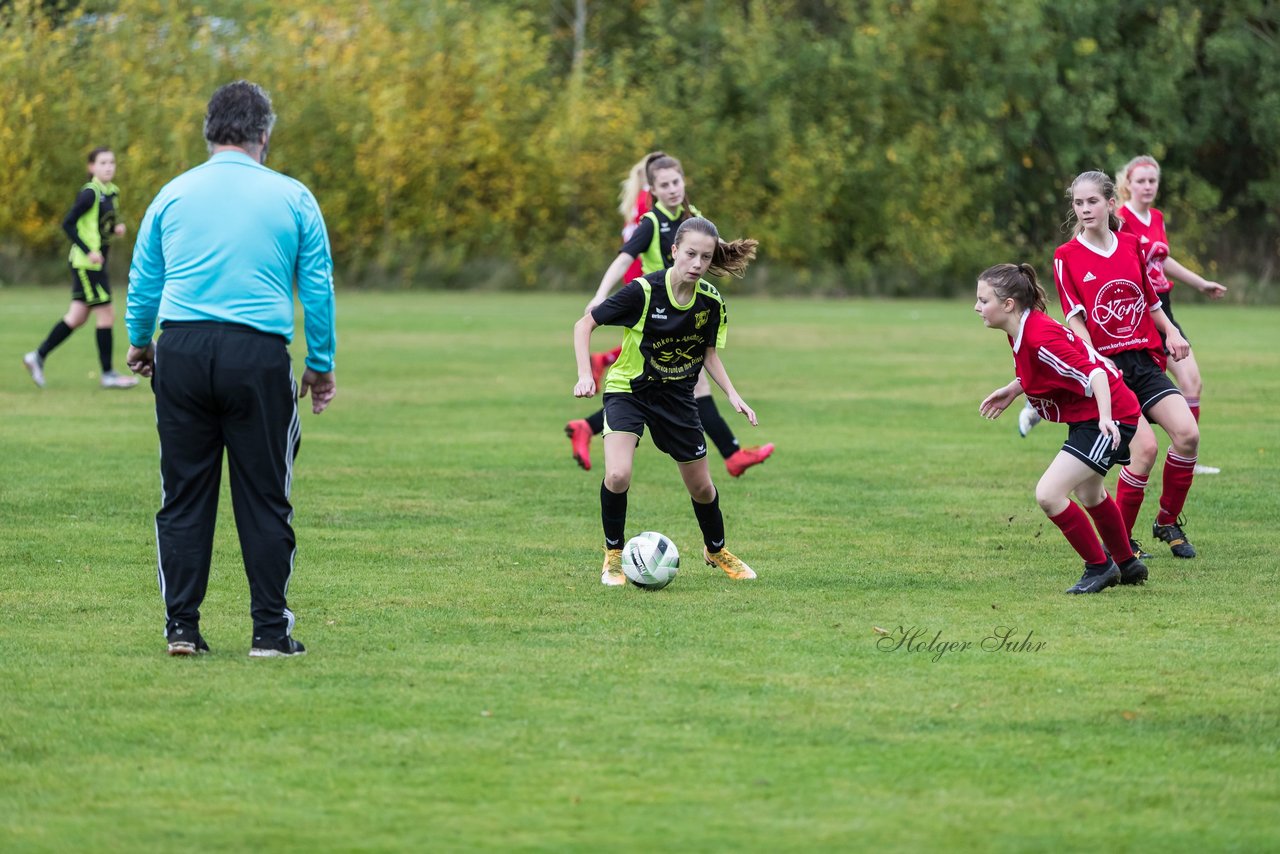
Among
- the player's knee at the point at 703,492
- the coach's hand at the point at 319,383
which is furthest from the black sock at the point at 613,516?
the coach's hand at the point at 319,383

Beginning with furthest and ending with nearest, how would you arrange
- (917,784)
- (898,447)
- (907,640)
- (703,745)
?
(898,447), (907,640), (703,745), (917,784)

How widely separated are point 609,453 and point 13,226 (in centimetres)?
3259

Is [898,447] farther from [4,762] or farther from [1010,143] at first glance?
[1010,143]

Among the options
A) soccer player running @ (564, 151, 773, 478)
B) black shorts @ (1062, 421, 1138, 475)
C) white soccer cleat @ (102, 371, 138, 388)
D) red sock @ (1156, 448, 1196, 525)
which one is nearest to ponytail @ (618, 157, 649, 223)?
soccer player running @ (564, 151, 773, 478)

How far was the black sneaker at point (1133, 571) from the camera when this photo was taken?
25.0ft

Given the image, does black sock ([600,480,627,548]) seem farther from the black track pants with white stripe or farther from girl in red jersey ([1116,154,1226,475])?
girl in red jersey ([1116,154,1226,475])

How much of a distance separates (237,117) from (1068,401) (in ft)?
11.8

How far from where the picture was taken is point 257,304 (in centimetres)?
580

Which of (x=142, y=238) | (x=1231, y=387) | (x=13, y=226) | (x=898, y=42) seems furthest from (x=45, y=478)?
(x=898, y=42)

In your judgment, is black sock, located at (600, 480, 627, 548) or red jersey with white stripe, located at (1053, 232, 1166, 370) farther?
red jersey with white stripe, located at (1053, 232, 1166, 370)

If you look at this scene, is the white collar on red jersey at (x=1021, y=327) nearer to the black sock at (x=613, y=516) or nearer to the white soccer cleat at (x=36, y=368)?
the black sock at (x=613, y=516)

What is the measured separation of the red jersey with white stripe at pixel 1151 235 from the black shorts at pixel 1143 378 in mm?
1854

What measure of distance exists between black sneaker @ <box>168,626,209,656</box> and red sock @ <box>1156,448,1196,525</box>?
15.5ft

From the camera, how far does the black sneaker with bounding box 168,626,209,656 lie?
238 inches
